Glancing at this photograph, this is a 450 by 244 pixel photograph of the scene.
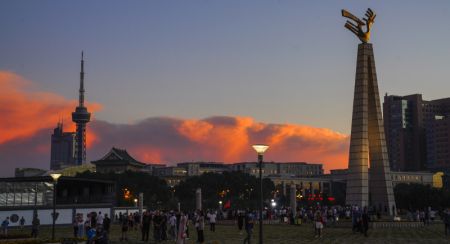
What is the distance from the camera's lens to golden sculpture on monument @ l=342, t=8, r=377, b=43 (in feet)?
251

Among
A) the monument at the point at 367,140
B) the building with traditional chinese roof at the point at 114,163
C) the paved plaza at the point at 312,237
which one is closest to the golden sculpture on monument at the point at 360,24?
the monument at the point at 367,140

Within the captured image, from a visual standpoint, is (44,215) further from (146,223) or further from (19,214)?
(146,223)

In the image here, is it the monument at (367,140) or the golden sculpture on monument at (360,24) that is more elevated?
the golden sculpture on monument at (360,24)

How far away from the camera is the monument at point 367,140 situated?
7462 cm

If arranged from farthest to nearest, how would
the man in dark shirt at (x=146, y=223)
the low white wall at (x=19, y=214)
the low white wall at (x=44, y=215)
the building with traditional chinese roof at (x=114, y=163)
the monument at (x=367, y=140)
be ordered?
the building with traditional chinese roof at (x=114, y=163) < the monument at (x=367, y=140) < the low white wall at (x=44, y=215) < the low white wall at (x=19, y=214) < the man in dark shirt at (x=146, y=223)

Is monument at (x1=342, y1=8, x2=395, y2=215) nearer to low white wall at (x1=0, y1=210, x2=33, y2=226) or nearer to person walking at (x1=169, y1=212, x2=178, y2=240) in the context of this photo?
low white wall at (x1=0, y1=210, x2=33, y2=226)

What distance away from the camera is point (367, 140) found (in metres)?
75.2

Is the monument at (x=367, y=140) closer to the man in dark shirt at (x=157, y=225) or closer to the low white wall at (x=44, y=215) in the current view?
the low white wall at (x=44, y=215)

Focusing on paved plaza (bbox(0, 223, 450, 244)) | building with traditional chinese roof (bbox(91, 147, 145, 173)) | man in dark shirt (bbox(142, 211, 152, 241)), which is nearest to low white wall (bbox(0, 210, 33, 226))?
paved plaza (bbox(0, 223, 450, 244))

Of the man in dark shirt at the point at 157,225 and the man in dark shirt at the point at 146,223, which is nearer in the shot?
the man in dark shirt at the point at 157,225

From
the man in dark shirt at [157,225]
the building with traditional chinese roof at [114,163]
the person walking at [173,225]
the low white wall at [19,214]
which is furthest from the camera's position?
the building with traditional chinese roof at [114,163]

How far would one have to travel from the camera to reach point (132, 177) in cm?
14938

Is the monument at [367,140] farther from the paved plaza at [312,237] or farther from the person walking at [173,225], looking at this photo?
the person walking at [173,225]

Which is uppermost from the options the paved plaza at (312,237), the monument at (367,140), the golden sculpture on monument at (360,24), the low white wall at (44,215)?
the golden sculpture on monument at (360,24)
